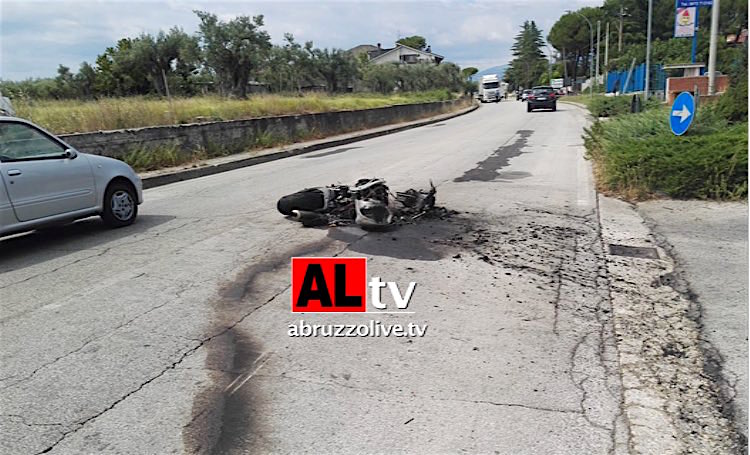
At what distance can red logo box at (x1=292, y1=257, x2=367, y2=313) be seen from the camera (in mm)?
4848

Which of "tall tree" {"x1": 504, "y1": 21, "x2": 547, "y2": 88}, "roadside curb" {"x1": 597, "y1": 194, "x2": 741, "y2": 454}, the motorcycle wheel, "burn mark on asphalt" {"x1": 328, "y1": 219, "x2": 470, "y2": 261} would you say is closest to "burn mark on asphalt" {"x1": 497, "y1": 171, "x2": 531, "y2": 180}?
"burn mark on asphalt" {"x1": 328, "y1": 219, "x2": 470, "y2": 261}

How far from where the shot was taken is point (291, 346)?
412 centimetres

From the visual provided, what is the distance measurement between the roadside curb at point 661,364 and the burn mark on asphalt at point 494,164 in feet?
17.3

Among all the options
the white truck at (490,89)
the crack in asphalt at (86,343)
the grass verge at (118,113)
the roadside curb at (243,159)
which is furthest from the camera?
the white truck at (490,89)

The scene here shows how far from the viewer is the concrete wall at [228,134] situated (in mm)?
13156

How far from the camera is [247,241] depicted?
6930mm

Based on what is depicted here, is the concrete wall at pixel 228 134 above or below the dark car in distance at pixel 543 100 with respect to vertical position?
above

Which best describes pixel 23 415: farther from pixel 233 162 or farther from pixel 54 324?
pixel 233 162

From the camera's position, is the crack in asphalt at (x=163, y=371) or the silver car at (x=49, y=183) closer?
the crack in asphalt at (x=163, y=371)

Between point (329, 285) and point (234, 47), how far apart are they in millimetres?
30576

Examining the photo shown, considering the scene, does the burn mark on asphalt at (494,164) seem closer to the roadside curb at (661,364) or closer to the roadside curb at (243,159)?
the roadside curb at (661,364)

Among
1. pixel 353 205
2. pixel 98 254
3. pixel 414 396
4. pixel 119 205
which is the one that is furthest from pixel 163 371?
pixel 119 205

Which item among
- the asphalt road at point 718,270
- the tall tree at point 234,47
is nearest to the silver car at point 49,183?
the asphalt road at point 718,270

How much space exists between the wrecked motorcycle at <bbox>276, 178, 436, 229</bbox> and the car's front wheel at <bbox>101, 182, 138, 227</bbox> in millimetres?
2089
